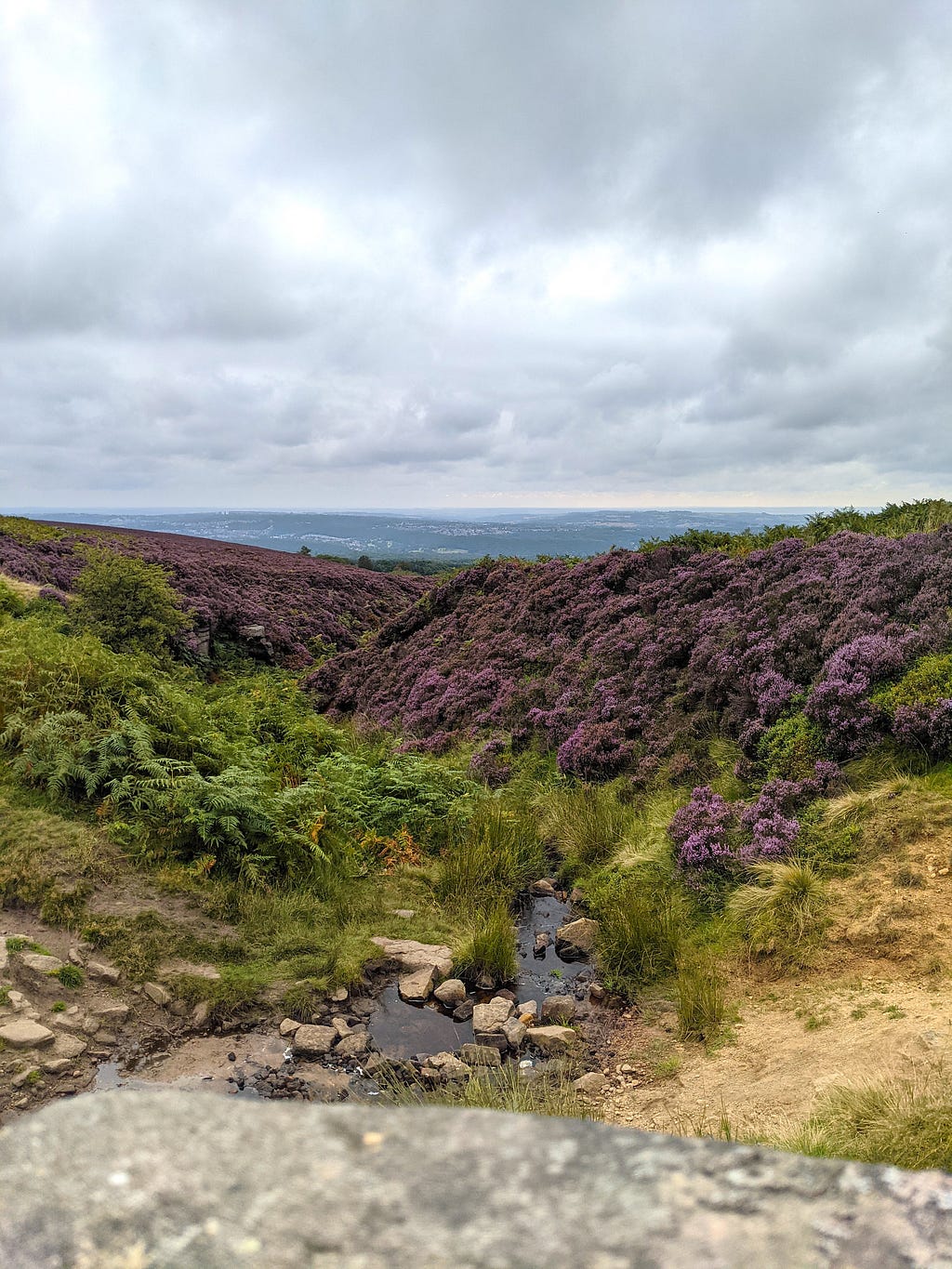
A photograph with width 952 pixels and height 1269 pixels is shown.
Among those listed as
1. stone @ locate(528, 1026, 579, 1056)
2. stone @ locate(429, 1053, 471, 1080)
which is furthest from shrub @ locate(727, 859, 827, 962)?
stone @ locate(429, 1053, 471, 1080)

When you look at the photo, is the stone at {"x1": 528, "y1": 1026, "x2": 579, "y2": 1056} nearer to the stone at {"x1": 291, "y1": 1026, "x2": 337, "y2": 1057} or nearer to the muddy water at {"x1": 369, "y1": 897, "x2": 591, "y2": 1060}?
the muddy water at {"x1": 369, "y1": 897, "x2": 591, "y2": 1060}

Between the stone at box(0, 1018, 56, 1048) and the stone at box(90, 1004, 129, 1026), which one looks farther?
the stone at box(90, 1004, 129, 1026)

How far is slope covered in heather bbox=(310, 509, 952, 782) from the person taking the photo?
31.6ft

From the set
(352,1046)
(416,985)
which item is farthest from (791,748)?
(352,1046)

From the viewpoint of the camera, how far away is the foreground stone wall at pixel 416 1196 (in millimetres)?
1041

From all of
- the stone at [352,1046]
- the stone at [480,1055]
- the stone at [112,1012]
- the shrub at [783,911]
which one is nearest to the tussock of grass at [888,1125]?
the shrub at [783,911]

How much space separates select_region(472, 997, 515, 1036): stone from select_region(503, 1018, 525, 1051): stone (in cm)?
9

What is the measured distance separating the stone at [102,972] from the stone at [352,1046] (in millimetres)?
2211

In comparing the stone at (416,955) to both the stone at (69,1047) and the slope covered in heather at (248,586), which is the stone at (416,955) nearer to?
the stone at (69,1047)

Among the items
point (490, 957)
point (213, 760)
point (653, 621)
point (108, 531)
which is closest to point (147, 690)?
point (213, 760)

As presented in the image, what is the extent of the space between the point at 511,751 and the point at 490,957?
6.93 meters

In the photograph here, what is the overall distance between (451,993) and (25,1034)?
3.89 meters

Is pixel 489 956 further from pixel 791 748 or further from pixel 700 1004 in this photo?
pixel 791 748

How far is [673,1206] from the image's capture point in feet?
3.69
